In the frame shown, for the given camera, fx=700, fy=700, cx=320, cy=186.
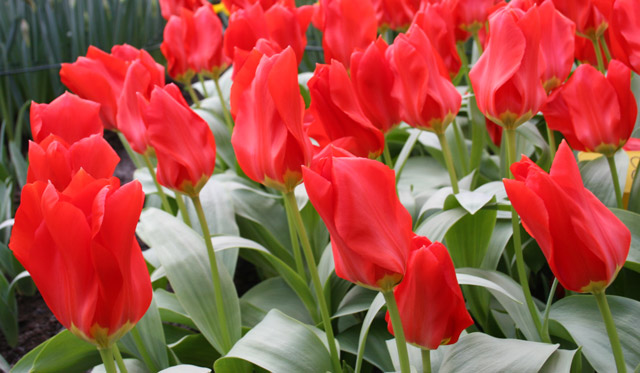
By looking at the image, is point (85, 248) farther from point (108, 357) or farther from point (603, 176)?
point (603, 176)

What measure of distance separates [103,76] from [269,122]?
449mm

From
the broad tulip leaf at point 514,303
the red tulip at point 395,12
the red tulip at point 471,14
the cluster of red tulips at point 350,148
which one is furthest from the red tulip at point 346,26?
the broad tulip leaf at point 514,303

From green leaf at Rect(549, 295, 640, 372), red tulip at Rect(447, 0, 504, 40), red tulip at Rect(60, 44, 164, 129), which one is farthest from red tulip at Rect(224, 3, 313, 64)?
green leaf at Rect(549, 295, 640, 372)

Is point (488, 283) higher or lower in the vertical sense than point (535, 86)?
lower

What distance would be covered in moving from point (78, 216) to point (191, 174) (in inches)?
12.0

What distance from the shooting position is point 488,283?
0.78 meters

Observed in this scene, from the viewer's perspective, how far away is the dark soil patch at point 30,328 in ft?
5.18

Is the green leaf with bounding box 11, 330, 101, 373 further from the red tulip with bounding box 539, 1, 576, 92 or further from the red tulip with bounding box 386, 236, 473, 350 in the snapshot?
the red tulip with bounding box 539, 1, 576, 92

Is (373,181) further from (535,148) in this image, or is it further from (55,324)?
(55,324)

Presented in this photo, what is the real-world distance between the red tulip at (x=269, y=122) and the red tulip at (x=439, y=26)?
371mm

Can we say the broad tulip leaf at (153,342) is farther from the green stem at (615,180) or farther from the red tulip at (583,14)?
the red tulip at (583,14)

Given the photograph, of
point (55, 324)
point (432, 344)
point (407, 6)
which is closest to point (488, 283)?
point (432, 344)

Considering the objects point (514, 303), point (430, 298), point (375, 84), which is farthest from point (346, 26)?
point (430, 298)

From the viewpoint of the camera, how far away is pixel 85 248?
21.8 inches
